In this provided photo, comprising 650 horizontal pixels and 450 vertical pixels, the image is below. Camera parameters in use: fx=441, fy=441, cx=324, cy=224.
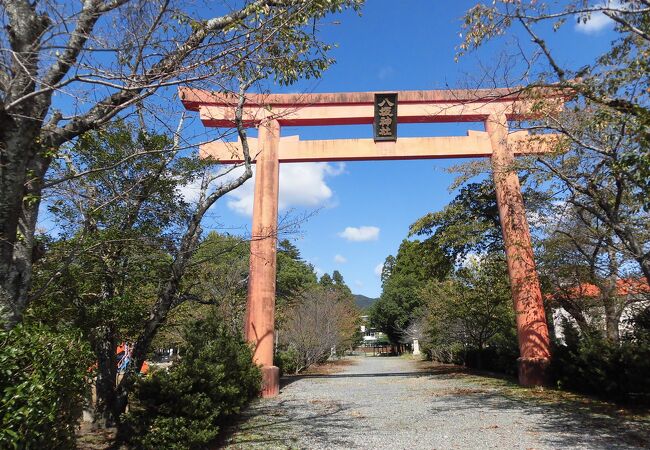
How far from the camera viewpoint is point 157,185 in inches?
246

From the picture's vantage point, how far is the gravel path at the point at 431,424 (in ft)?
16.8

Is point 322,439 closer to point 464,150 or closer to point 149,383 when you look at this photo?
point 149,383

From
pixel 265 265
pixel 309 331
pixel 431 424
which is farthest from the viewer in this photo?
pixel 309 331

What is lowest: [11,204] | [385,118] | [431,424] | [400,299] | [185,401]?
[431,424]

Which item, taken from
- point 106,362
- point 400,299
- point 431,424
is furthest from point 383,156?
point 400,299

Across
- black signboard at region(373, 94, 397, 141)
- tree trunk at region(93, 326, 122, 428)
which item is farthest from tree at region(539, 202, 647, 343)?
tree trunk at region(93, 326, 122, 428)

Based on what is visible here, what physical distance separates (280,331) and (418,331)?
12986 millimetres

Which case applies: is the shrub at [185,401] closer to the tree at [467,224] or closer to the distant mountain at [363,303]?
the tree at [467,224]

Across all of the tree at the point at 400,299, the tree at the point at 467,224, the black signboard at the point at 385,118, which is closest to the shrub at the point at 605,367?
the tree at the point at 467,224

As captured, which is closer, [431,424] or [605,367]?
[431,424]

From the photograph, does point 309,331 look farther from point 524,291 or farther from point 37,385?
point 37,385

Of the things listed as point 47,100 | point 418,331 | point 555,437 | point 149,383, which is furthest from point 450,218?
point 418,331

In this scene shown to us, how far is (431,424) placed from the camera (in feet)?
20.3

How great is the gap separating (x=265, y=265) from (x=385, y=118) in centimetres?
450
